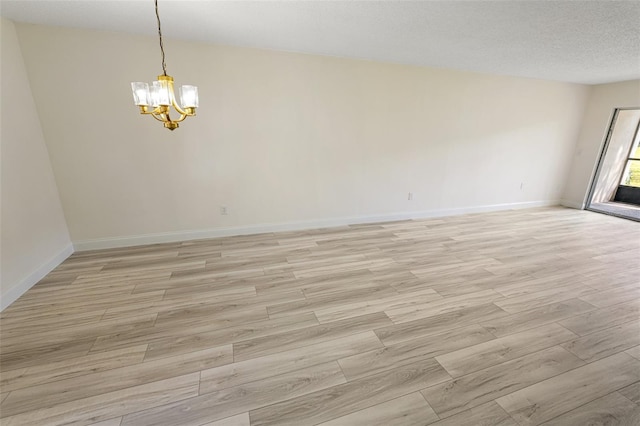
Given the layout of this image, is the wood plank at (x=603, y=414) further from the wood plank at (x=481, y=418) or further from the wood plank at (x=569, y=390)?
the wood plank at (x=481, y=418)

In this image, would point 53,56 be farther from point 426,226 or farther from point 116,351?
point 426,226

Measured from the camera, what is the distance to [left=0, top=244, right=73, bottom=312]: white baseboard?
239 centimetres

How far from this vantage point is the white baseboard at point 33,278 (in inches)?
94.0

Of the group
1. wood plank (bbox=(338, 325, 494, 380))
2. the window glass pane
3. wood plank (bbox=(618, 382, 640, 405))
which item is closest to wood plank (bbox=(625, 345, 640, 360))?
wood plank (bbox=(618, 382, 640, 405))

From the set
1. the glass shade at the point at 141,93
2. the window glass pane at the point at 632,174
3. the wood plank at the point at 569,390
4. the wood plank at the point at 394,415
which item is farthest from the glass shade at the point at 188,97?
the window glass pane at the point at 632,174

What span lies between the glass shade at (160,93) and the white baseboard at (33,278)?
2.25 meters

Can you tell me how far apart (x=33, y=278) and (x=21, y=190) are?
2.91 ft

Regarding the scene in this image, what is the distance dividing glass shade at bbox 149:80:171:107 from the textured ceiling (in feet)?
3.04

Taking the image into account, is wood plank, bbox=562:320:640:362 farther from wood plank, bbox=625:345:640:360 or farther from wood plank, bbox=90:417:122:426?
wood plank, bbox=90:417:122:426

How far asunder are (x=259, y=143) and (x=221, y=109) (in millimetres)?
635

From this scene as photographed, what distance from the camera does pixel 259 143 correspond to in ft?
12.4

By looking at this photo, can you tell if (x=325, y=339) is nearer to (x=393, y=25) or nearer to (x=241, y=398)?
(x=241, y=398)

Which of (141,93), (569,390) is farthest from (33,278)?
(569,390)

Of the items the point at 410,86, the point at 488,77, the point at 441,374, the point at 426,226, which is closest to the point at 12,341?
the point at 441,374
